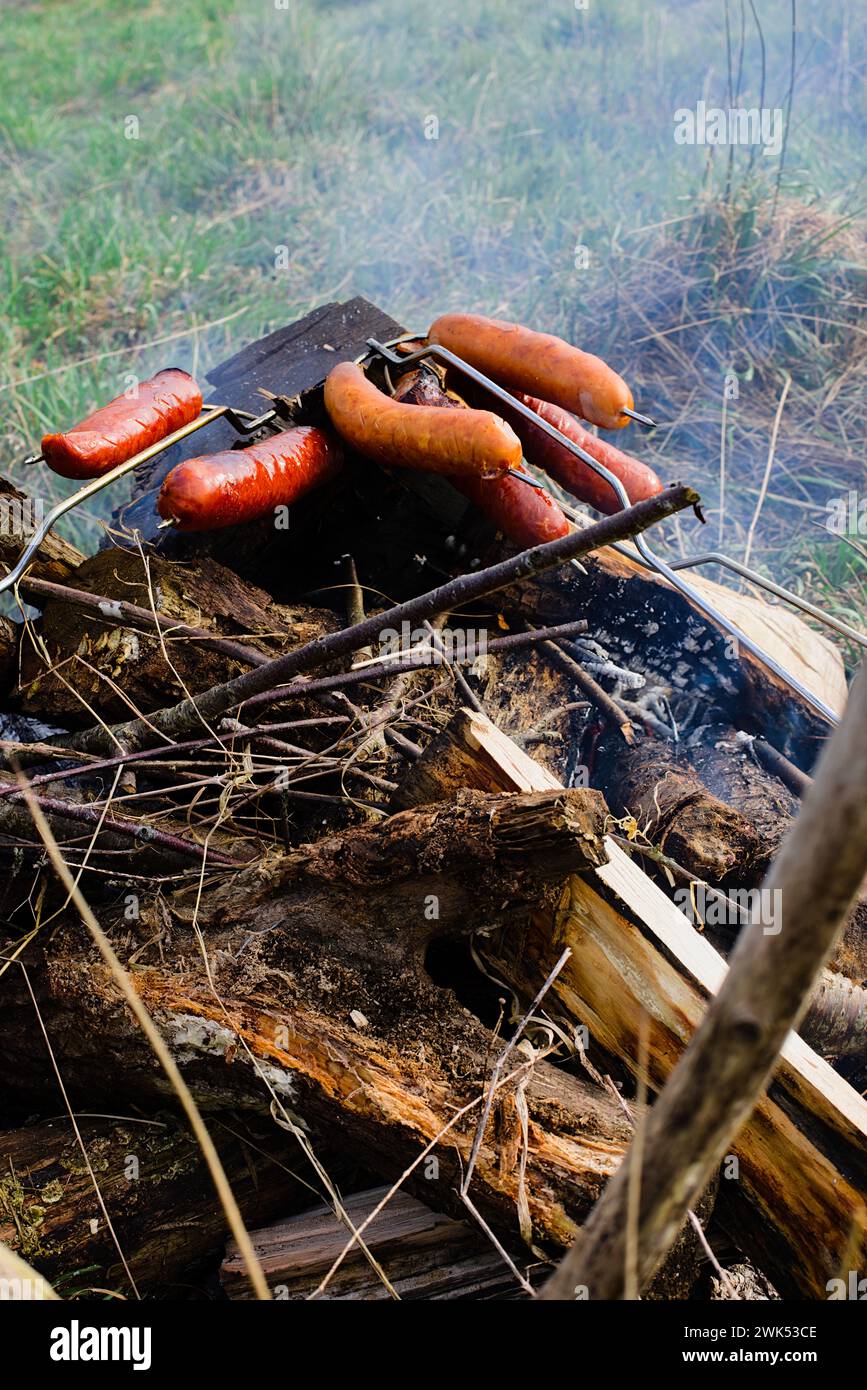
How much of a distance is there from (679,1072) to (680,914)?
1.06m

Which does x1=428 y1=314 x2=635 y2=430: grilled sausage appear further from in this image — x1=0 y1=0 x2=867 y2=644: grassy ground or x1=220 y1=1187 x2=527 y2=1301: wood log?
x1=0 y1=0 x2=867 y2=644: grassy ground

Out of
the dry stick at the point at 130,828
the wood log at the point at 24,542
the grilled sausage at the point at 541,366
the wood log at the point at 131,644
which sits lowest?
the dry stick at the point at 130,828

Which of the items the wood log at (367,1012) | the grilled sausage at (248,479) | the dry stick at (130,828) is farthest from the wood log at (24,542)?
the wood log at (367,1012)

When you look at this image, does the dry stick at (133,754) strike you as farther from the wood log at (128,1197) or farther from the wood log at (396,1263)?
the wood log at (396,1263)

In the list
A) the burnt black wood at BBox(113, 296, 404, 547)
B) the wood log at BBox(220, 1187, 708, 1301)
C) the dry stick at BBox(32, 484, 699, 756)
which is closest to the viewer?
the dry stick at BBox(32, 484, 699, 756)

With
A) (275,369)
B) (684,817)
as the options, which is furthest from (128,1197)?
(275,369)

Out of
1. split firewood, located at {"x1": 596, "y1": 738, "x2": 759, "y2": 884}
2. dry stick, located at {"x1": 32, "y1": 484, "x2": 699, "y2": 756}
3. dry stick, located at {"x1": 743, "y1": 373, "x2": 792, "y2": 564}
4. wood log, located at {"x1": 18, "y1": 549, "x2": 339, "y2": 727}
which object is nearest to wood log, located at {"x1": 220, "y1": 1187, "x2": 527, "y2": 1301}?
split firewood, located at {"x1": 596, "y1": 738, "x2": 759, "y2": 884}

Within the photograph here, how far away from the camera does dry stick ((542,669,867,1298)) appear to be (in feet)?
2.51

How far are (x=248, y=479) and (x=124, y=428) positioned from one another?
28 cm

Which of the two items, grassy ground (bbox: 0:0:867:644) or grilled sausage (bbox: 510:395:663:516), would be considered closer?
grilled sausage (bbox: 510:395:663:516)

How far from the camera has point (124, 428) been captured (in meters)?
2.21

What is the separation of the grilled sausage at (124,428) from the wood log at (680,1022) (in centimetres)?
93

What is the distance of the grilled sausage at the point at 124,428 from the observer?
2082 millimetres

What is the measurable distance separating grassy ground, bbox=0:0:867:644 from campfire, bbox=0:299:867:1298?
1964 mm
